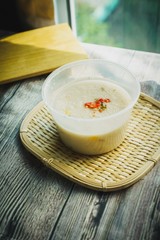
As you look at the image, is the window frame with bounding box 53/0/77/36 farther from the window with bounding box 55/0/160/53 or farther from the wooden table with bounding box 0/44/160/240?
the wooden table with bounding box 0/44/160/240

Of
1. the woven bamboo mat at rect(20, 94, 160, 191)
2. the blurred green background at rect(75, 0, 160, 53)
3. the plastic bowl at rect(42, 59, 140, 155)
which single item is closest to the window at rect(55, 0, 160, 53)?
the blurred green background at rect(75, 0, 160, 53)

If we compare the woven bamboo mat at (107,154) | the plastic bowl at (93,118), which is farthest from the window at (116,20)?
the woven bamboo mat at (107,154)

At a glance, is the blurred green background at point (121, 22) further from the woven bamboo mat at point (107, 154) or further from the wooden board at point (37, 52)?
the woven bamboo mat at point (107, 154)

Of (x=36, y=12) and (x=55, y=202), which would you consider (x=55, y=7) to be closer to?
(x=36, y=12)

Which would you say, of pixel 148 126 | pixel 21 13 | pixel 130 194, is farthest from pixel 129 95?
pixel 21 13

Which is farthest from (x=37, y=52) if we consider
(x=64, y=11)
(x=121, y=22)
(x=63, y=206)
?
(x=121, y=22)

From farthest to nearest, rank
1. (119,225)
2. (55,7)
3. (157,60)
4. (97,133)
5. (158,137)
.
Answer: (55,7), (157,60), (158,137), (97,133), (119,225)
